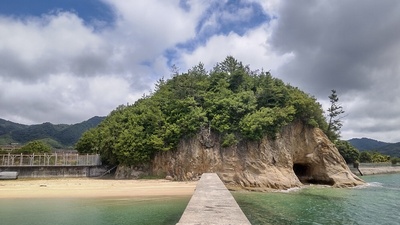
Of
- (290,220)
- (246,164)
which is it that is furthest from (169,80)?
(290,220)

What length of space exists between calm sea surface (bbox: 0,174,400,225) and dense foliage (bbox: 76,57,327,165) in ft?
48.1

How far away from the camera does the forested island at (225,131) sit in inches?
1620

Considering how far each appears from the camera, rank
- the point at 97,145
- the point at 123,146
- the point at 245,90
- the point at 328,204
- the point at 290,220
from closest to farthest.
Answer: the point at 290,220
the point at 328,204
the point at 123,146
the point at 245,90
the point at 97,145

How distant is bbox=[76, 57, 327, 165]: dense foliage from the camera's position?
1665 inches

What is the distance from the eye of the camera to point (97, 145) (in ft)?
170

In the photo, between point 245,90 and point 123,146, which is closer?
point 123,146

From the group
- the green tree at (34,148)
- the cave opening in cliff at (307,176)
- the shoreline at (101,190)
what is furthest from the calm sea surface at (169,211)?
the green tree at (34,148)

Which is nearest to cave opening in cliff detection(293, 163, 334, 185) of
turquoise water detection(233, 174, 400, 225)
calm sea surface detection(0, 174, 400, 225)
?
turquoise water detection(233, 174, 400, 225)

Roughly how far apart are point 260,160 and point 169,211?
21.8 meters

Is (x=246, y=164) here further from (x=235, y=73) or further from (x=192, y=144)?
(x=235, y=73)

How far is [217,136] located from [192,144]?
3.63 m

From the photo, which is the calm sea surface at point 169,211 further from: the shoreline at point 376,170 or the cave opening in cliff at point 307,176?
the shoreline at point 376,170

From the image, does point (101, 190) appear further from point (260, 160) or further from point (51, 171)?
point (260, 160)

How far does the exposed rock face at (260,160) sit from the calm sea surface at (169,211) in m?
10.7
